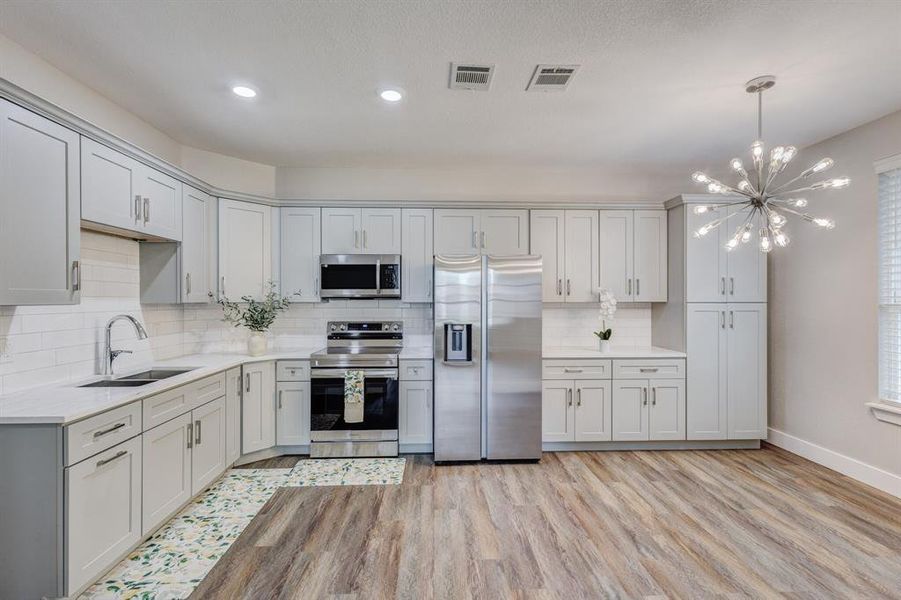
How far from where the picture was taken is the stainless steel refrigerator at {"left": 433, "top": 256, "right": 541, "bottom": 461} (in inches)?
144

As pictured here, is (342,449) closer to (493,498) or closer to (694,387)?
(493,498)

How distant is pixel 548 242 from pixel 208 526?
3.59 m

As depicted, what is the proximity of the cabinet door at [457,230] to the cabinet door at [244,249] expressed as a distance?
1.65m

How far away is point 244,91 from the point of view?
2.73 meters

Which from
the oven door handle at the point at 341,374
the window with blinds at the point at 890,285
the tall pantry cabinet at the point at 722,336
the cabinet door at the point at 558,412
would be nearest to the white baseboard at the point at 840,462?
the tall pantry cabinet at the point at 722,336

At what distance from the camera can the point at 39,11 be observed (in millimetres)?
2000

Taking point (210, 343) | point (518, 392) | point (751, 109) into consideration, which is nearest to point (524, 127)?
point (751, 109)

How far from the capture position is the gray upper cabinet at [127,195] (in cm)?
236

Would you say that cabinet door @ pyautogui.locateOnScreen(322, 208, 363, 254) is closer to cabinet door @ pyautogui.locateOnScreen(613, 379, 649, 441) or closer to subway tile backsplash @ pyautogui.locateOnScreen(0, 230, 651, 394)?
subway tile backsplash @ pyautogui.locateOnScreen(0, 230, 651, 394)

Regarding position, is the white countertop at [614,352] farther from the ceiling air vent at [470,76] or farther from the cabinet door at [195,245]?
the cabinet door at [195,245]

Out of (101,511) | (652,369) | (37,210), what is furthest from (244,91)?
(652,369)

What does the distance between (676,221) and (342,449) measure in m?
3.85

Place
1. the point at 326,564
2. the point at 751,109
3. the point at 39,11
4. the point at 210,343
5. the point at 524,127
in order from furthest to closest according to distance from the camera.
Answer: the point at 210,343 < the point at 524,127 < the point at 751,109 < the point at 326,564 < the point at 39,11

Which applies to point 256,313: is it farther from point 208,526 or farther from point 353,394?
point 208,526
